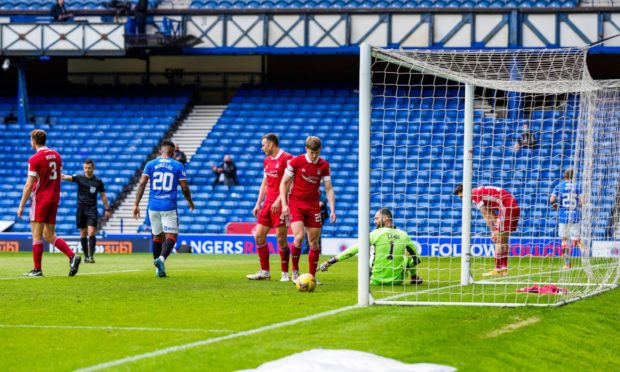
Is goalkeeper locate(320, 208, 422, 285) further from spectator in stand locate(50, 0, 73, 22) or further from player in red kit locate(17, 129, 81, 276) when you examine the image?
spectator in stand locate(50, 0, 73, 22)

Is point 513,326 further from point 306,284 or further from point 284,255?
point 284,255

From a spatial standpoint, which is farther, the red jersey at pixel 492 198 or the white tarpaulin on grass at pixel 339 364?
the red jersey at pixel 492 198

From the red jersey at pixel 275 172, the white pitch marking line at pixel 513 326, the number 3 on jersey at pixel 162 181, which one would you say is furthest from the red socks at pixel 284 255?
the white pitch marking line at pixel 513 326

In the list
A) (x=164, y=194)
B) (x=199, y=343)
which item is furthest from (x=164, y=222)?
(x=199, y=343)

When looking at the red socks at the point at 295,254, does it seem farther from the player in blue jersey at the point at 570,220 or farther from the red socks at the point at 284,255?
the player in blue jersey at the point at 570,220

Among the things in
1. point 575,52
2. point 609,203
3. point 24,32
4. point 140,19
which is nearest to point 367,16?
point 140,19

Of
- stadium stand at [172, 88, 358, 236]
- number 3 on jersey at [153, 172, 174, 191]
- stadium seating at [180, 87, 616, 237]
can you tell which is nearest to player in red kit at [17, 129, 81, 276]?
number 3 on jersey at [153, 172, 174, 191]

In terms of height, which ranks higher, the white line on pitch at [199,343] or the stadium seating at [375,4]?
the stadium seating at [375,4]

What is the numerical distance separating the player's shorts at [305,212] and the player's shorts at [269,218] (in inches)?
29.7

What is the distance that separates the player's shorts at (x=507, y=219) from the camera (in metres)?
17.0

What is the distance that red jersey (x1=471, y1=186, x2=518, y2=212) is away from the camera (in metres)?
17.4

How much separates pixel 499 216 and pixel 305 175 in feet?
13.7

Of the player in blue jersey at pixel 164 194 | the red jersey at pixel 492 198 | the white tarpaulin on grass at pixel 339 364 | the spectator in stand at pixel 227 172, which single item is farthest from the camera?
the spectator in stand at pixel 227 172

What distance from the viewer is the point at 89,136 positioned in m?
38.8
